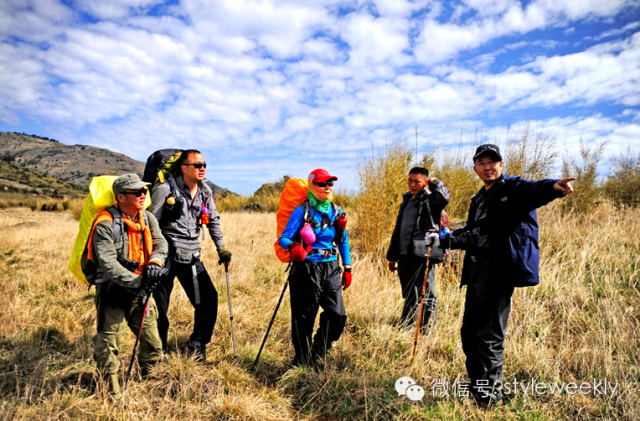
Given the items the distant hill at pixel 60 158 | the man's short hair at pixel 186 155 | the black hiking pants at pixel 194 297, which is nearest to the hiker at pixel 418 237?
the black hiking pants at pixel 194 297

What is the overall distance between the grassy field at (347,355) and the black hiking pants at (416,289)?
10.0 inches

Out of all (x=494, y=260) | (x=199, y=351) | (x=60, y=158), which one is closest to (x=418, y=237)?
(x=494, y=260)

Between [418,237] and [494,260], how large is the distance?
133 centimetres

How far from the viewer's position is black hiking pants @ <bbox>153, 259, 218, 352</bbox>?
10.6 feet

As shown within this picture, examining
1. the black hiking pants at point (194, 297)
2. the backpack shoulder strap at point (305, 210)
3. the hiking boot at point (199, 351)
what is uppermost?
the backpack shoulder strap at point (305, 210)

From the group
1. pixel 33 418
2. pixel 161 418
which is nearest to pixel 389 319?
pixel 161 418

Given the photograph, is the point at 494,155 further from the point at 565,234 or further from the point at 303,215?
the point at 565,234

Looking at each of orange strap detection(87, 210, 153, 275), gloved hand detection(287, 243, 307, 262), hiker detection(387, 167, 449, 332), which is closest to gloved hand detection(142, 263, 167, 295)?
orange strap detection(87, 210, 153, 275)

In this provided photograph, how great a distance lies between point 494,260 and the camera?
2484mm

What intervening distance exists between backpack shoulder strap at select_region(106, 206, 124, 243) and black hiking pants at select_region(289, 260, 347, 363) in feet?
5.14

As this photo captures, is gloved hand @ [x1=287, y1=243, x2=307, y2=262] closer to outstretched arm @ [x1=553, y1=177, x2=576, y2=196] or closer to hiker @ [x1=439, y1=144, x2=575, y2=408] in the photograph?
hiker @ [x1=439, y1=144, x2=575, y2=408]

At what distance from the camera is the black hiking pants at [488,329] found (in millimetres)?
2490

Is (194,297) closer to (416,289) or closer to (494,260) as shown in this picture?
(416,289)

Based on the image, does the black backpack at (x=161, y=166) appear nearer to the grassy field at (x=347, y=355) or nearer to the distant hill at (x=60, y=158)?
the grassy field at (x=347, y=355)
